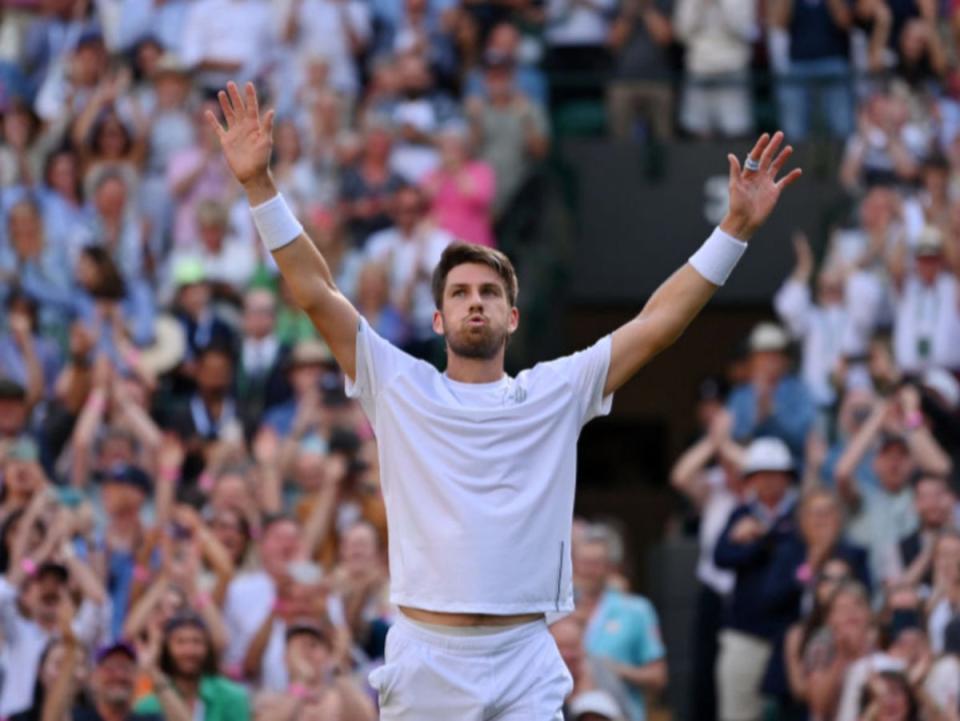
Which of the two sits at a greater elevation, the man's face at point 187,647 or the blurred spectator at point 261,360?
the blurred spectator at point 261,360

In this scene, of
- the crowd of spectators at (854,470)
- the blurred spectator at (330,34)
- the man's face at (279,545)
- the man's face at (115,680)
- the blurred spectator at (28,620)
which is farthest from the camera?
the blurred spectator at (330,34)

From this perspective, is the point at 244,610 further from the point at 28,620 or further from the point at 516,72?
the point at 516,72

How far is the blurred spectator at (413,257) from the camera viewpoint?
15.2 metres

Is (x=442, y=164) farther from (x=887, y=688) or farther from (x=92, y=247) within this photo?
(x=887, y=688)

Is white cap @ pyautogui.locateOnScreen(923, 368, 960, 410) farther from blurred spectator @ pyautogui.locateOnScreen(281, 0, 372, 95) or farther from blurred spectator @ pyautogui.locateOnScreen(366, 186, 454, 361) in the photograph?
blurred spectator @ pyautogui.locateOnScreen(281, 0, 372, 95)

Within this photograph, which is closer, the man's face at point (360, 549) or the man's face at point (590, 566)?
the man's face at point (360, 549)

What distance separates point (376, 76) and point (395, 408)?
1048 cm

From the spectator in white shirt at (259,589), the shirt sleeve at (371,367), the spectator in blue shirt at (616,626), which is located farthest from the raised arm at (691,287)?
the spectator in blue shirt at (616,626)

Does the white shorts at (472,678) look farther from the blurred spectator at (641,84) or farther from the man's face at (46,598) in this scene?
the blurred spectator at (641,84)

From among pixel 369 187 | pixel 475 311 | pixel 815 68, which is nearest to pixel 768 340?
pixel 369 187

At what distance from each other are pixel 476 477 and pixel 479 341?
0.40 metres

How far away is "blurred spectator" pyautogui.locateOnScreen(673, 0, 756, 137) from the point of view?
714 inches

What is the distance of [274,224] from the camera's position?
710 centimetres

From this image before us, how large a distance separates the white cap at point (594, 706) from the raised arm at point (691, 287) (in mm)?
3327
